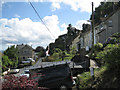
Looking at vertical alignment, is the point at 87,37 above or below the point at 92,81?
above

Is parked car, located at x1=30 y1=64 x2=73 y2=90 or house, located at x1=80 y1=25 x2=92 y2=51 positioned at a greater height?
house, located at x1=80 y1=25 x2=92 y2=51

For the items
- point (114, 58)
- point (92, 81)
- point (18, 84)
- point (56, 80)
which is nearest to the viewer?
point (18, 84)

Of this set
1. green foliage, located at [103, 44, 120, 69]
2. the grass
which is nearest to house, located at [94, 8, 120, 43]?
the grass

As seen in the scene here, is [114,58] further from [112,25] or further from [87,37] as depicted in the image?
[87,37]

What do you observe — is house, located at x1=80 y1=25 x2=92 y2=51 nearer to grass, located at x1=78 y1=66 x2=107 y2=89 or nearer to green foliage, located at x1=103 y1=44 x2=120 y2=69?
grass, located at x1=78 y1=66 x2=107 y2=89

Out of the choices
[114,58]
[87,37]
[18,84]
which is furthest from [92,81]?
[87,37]

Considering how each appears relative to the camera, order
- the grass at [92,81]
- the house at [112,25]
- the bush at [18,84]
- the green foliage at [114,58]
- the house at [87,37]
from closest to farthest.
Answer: the bush at [18,84]
the green foliage at [114,58]
the grass at [92,81]
the house at [112,25]
the house at [87,37]

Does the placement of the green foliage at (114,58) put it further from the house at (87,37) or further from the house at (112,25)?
the house at (87,37)

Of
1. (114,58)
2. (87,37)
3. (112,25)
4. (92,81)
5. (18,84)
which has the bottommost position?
(92,81)

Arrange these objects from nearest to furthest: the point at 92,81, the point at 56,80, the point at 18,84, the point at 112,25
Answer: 1. the point at 18,84
2. the point at 92,81
3. the point at 56,80
4. the point at 112,25

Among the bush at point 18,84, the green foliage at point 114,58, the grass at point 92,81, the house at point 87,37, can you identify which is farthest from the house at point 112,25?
the bush at point 18,84

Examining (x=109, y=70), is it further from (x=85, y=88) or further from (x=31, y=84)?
(x=31, y=84)

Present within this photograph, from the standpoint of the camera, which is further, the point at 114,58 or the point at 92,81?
the point at 92,81

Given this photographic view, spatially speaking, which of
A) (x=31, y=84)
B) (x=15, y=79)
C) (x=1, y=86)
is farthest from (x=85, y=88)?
(x=1, y=86)
